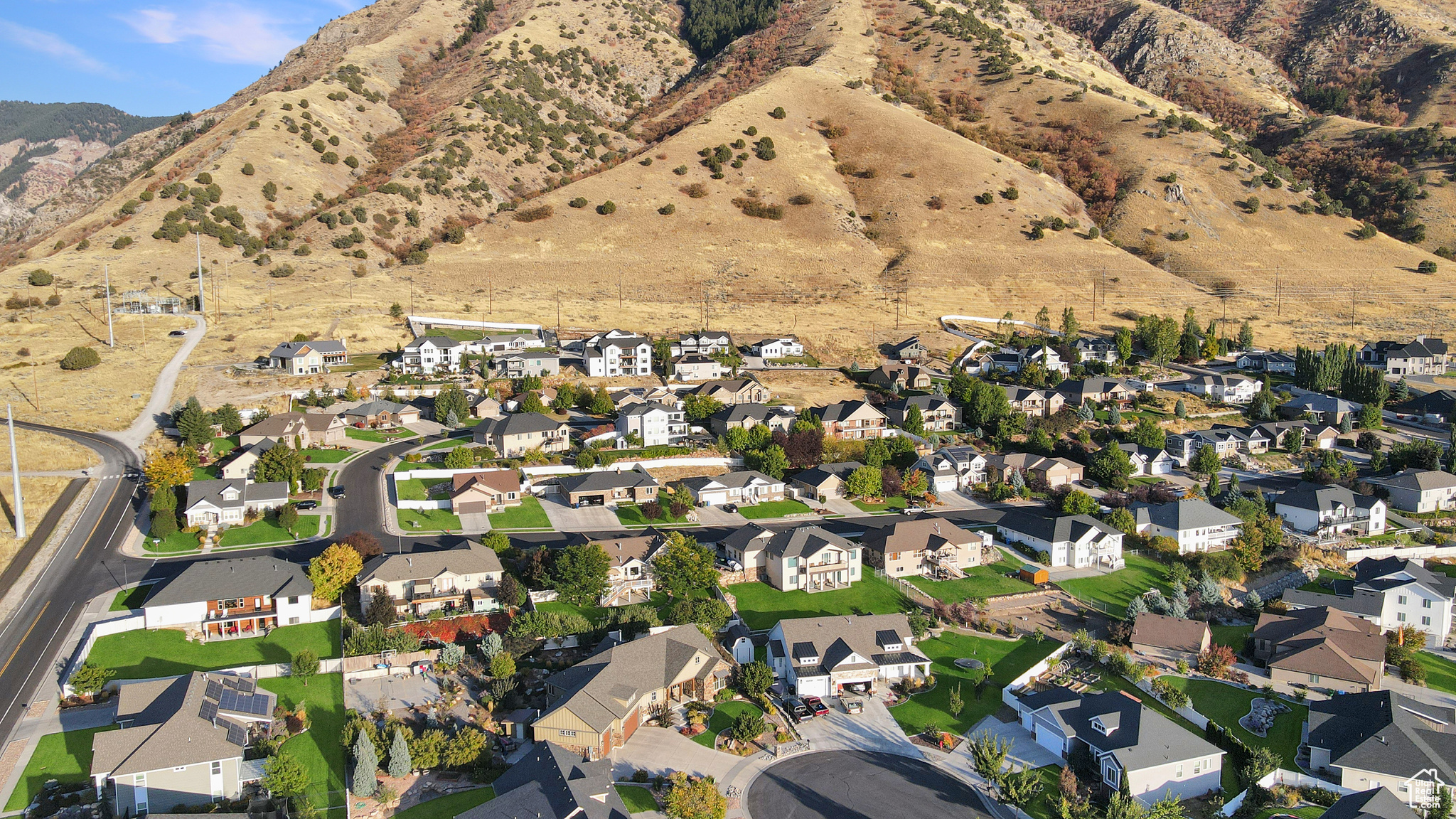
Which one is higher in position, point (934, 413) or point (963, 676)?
point (934, 413)

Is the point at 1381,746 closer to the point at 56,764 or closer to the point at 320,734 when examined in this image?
the point at 320,734

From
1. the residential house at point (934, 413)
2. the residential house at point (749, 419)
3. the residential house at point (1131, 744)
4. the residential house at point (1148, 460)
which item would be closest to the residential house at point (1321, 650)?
the residential house at point (1131, 744)

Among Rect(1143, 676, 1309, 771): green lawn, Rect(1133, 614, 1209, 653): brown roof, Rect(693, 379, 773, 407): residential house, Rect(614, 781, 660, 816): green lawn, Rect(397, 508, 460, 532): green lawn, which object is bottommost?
Rect(1143, 676, 1309, 771): green lawn

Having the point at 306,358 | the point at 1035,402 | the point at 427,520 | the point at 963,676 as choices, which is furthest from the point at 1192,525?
the point at 306,358

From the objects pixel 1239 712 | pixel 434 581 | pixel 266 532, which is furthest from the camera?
pixel 266 532

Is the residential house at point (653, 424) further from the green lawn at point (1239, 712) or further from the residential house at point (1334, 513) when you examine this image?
the residential house at point (1334, 513)

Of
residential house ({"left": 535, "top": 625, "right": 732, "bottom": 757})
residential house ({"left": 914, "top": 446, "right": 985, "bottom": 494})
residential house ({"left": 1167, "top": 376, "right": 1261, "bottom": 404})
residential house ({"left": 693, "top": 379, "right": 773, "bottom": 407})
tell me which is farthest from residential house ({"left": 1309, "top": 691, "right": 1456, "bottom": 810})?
residential house ({"left": 1167, "top": 376, "right": 1261, "bottom": 404})

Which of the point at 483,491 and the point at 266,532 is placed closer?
the point at 266,532

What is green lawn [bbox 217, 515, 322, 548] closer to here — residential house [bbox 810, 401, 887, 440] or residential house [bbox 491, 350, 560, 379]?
residential house [bbox 491, 350, 560, 379]
